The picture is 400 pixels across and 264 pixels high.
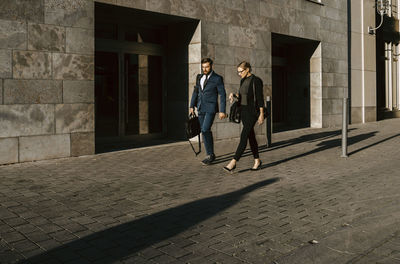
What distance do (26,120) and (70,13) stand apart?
219 cm

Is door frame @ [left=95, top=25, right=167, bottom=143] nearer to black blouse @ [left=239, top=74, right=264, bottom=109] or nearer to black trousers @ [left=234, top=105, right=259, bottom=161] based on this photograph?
black trousers @ [left=234, top=105, right=259, bottom=161]

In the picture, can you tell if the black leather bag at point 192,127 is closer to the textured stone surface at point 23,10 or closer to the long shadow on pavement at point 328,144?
the long shadow on pavement at point 328,144

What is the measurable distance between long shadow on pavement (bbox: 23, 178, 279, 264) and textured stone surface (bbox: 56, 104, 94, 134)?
→ 422 cm

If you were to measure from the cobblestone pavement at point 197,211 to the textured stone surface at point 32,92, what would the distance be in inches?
44.7

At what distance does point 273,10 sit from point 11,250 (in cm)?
1140

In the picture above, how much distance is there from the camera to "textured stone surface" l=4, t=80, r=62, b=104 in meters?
7.63

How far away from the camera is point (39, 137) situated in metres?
8.00

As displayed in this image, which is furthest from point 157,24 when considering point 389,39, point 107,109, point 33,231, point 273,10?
point 389,39

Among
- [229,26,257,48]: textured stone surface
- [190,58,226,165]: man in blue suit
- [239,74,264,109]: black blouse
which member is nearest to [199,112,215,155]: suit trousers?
[190,58,226,165]: man in blue suit

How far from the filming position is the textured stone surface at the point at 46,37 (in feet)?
25.9

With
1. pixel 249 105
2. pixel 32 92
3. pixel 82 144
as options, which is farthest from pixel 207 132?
pixel 32 92

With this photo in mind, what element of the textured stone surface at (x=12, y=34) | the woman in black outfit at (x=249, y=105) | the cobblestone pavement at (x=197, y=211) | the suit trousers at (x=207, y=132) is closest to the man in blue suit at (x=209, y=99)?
the suit trousers at (x=207, y=132)

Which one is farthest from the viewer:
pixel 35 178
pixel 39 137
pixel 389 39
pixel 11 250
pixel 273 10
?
pixel 389 39

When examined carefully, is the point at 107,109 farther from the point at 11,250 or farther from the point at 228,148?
the point at 11,250
